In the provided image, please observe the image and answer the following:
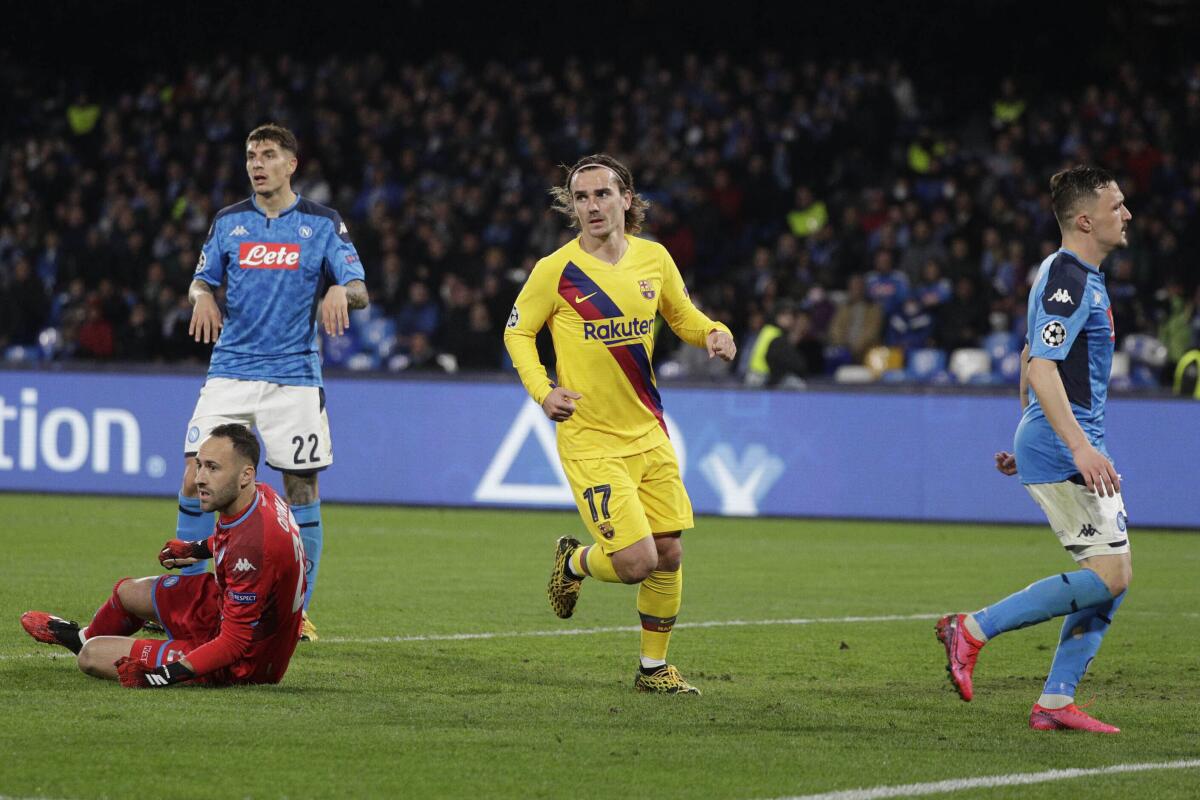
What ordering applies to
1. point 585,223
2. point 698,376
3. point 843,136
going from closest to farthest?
point 585,223, point 698,376, point 843,136

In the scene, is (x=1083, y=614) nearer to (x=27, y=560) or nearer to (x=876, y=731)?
(x=876, y=731)

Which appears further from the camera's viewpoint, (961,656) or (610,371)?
(610,371)

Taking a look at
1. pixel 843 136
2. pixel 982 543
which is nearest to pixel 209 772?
pixel 982 543

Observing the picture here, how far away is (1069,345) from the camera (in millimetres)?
6285

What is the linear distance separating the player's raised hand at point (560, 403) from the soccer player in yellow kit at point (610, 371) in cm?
19

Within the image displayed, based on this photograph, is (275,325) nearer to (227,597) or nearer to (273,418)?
(273,418)

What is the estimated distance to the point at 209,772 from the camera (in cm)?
521

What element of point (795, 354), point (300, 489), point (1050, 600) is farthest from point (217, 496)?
point (795, 354)

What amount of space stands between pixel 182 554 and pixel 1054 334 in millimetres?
3224

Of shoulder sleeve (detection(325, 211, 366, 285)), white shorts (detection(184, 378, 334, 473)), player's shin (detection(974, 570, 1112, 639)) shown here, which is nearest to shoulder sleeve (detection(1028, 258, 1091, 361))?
player's shin (detection(974, 570, 1112, 639))

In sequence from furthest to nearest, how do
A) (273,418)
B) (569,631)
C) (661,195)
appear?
(661,195), (569,631), (273,418)

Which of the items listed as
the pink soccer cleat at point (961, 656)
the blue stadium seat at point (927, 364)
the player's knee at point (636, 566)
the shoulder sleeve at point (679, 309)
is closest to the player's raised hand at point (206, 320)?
the shoulder sleeve at point (679, 309)

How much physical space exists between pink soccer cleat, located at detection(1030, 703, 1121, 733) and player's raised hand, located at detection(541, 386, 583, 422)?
2.00 meters

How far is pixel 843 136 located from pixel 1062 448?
15.9 meters
